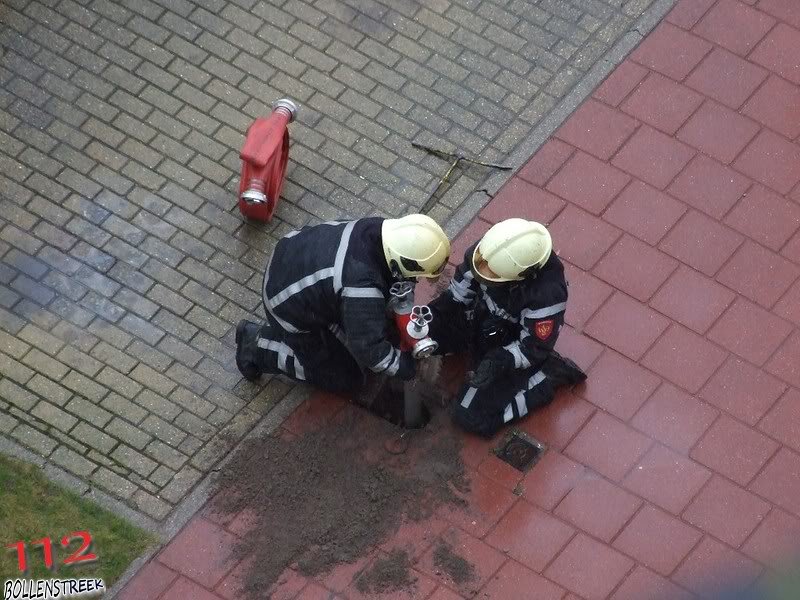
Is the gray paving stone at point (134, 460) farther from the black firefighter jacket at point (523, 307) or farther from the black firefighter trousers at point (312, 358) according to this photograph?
the black firefighter jacket at point (523, 307)

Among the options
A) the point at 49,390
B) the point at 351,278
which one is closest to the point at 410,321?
the point at 351,278

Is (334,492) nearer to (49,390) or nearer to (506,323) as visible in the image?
(506,323)

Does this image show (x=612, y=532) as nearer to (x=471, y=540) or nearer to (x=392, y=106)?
(x=471, y=540)

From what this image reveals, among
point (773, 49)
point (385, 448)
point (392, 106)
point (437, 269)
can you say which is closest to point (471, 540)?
point (385, 448)

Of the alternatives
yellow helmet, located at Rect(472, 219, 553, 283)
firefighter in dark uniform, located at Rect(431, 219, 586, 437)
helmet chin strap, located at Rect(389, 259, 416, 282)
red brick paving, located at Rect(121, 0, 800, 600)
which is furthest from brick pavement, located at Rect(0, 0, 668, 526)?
yellow helmet, located at Rect(472, 219, 553, 283)

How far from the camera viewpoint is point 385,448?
23.8 feet

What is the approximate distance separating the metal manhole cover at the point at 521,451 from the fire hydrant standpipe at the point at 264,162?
2.03 metres

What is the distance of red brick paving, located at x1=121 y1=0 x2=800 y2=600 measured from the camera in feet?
22.6

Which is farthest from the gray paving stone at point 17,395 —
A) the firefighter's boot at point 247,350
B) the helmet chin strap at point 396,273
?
the helmet chin strap at point 396,273

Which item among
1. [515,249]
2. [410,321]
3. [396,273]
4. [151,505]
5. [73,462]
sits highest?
[515,249]

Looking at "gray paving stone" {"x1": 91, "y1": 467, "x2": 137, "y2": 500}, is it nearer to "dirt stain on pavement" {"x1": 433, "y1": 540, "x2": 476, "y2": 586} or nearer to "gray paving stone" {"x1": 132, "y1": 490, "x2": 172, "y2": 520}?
"gray paving stone" {"x1": 132, "y1": 490, "x2": 172, "y2": 520}

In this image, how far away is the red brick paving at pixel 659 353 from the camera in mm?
6887

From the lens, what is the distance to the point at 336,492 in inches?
279

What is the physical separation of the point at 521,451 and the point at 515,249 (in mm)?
1246
